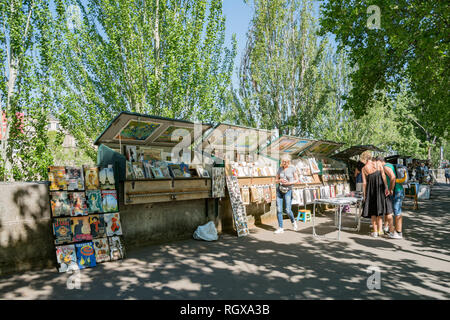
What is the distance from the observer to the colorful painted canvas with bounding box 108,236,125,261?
4906mm

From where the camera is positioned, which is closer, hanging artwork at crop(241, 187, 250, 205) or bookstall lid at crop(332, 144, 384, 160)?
hanging artwork at crop(241, 187, 250, 205)

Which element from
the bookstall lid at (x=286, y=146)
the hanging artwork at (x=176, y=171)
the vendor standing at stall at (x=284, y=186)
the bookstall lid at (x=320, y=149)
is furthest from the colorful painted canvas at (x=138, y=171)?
the bookstall lid at (x=320, y=149)

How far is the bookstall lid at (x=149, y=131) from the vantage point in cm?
580

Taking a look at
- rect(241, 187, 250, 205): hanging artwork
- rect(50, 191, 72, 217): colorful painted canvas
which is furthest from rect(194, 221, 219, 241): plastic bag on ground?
rect(50, 191, 72, 217): colorful painted canvas

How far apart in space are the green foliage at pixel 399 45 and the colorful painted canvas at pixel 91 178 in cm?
881

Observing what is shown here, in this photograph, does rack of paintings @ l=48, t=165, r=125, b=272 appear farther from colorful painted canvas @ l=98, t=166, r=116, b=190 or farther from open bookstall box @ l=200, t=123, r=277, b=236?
open bookstall box @ l=200, t=123, r=277, b=236

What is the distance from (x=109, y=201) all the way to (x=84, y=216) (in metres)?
0.47

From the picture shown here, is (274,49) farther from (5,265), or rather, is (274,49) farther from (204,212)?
(5,265)

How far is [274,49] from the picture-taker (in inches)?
647

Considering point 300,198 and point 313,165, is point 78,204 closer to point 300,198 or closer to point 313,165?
point 300,198

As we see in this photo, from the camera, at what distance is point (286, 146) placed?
946 centimetres

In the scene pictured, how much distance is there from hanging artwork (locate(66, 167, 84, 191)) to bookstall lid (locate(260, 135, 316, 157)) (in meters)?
5.35

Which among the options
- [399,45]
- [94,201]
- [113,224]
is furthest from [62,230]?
[399,45]
